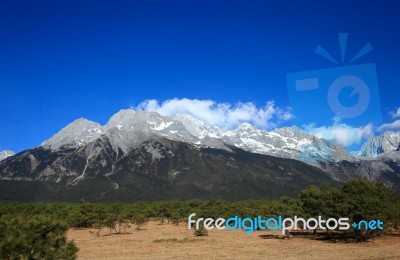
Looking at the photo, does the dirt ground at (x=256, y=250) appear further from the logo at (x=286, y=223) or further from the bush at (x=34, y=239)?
the bush at (x=34, y=239)

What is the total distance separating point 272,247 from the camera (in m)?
48.9

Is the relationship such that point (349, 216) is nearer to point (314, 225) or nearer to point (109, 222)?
point (314, 225)

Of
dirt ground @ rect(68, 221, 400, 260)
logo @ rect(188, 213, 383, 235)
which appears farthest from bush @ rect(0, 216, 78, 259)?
logo @ rect(188, 213, 383, 235)

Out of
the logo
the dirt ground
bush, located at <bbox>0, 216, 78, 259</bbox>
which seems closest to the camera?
bush, located at <bbox>0, 216, 78, 259</bbox>

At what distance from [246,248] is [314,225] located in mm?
20912

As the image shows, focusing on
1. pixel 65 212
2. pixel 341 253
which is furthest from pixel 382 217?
pixel 65 212

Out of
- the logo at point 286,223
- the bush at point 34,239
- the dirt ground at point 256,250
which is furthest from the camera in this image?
the logo at point 286,223

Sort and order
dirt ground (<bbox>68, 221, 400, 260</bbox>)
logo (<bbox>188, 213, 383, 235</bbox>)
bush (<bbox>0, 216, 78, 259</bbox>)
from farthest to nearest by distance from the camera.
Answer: logo (<bbox>188, 213, 383, 235</bbox>) → dirt ground (<bbox>68, 221, 400, 260</bbox>) → bush (<bbox>0, 216, 78, 259</bbox>)

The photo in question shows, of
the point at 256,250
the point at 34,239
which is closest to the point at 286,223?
the point at 256,250

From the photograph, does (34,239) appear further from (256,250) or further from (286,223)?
(286,223)

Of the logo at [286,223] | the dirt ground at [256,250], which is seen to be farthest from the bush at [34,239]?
the logo at [286,223]

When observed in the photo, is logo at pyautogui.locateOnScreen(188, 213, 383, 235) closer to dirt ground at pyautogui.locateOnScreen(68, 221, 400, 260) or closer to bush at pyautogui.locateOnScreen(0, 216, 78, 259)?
dirt ground at pyautogui.locateOnScreen(68, 221, 400, 260)

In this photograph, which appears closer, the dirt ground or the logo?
the dirt ground

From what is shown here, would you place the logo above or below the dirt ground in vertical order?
above
